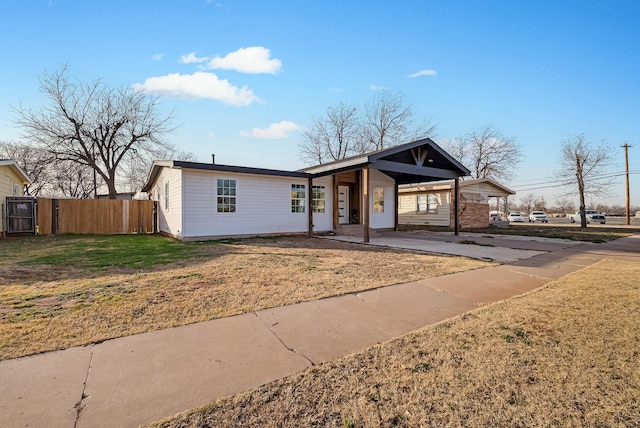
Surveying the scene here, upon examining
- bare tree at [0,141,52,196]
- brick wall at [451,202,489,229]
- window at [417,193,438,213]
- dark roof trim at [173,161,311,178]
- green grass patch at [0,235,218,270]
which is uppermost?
bare tree at [0,141,52,196]

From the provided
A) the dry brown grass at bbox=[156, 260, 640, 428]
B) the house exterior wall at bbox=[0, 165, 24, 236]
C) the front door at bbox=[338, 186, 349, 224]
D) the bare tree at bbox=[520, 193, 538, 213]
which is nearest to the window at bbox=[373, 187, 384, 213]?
the front door at bbox=[338, 186, 349, 224]

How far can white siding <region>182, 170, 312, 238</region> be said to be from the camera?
10.9 meters

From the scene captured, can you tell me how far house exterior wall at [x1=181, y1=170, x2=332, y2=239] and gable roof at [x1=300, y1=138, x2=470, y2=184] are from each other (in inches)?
74.1

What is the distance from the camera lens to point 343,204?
15.1 meters

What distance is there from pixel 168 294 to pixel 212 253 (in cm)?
387

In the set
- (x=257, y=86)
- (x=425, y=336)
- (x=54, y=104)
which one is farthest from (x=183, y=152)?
(x=425, y=336)

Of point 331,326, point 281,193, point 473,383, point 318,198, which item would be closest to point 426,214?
point 318,198

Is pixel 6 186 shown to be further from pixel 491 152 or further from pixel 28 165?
pixel 491 152

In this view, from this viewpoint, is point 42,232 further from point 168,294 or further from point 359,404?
point 359,404

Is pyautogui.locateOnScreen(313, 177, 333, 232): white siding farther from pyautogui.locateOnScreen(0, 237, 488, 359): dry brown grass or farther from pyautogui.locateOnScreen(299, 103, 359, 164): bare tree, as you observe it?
pyautogui.locateOnScreen(299, 103, 359, 164): bare tree

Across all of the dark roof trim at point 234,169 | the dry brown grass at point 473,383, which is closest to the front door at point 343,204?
the dark roof trim at point 234,169

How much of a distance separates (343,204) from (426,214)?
30.8 feet

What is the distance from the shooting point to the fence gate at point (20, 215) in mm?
12320

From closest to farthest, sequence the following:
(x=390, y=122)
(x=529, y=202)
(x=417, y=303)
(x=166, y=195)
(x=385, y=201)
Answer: (x=417, y=303) < (x=166, y=195) < (x=385, y=201) < (x=390, y=122) < (x=529, y=202)
